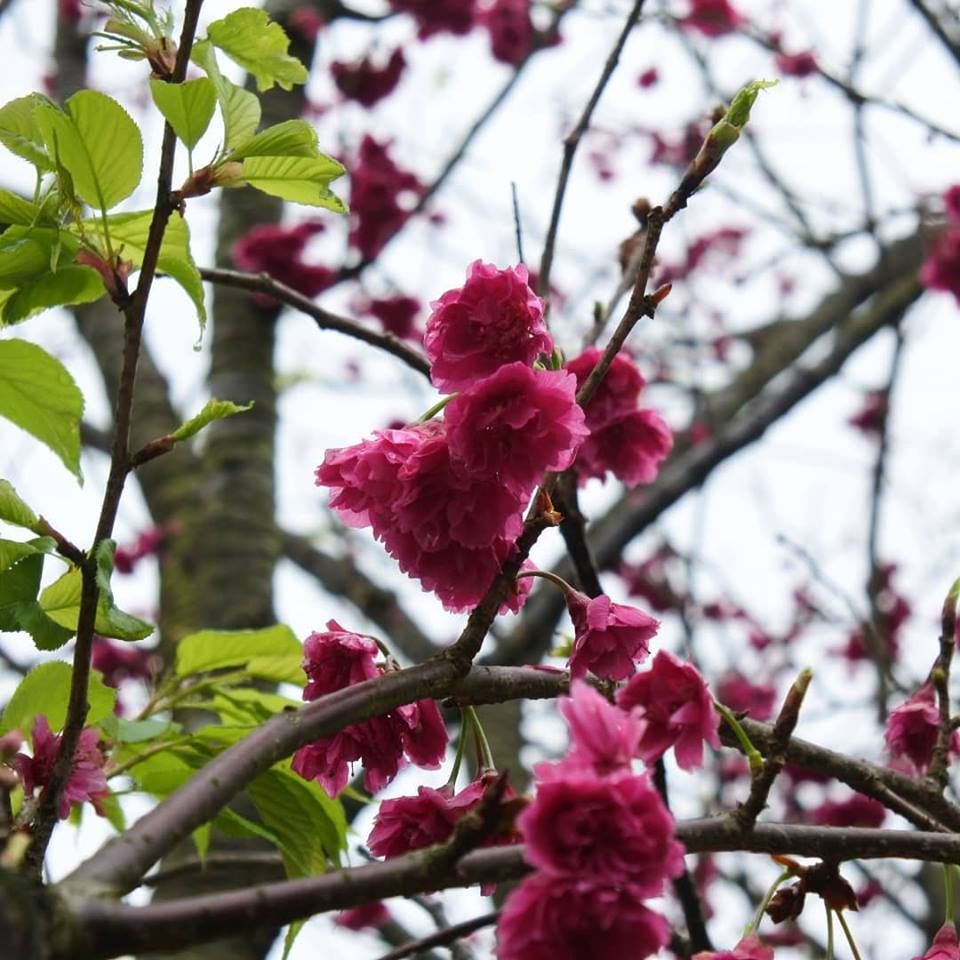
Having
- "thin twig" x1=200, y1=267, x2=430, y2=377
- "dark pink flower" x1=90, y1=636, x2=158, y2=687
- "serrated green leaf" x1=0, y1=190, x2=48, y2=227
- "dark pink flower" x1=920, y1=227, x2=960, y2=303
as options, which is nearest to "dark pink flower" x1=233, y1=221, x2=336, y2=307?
"dark pink flower" x1=90, y1=636, x2=158, y2=687

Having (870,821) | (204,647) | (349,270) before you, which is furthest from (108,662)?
(204,647)

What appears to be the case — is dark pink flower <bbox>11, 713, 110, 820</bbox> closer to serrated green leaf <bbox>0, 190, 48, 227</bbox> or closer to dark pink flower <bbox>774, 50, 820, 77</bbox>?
serrated green leaf <bbox>0, 190, 48, 227</bbox>

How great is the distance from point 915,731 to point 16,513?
3.75 feet

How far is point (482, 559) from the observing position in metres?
1.14

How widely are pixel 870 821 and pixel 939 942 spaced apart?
8.52ft

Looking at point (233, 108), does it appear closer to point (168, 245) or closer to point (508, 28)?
point (168, 245)

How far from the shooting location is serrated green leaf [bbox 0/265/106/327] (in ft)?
3.77

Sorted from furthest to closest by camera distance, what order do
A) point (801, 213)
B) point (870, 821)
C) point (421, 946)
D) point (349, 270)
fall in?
1. point (801, 213)
2. point (349, 270)
3. point (870, 821)
4. point (421, 946)

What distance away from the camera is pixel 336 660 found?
1137mm

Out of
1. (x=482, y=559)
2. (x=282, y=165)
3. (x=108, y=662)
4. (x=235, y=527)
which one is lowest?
(x=482, y=559)

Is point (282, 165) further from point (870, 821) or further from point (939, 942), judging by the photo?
point (870, 821)

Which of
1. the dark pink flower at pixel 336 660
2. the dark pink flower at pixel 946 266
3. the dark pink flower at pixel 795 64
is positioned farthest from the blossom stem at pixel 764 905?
the dark pink flower at pixel 795 64

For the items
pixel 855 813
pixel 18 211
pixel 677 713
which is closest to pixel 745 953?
pixel 677 713

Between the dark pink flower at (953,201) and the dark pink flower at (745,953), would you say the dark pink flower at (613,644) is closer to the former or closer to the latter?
the dark pink flower at (745,953)
